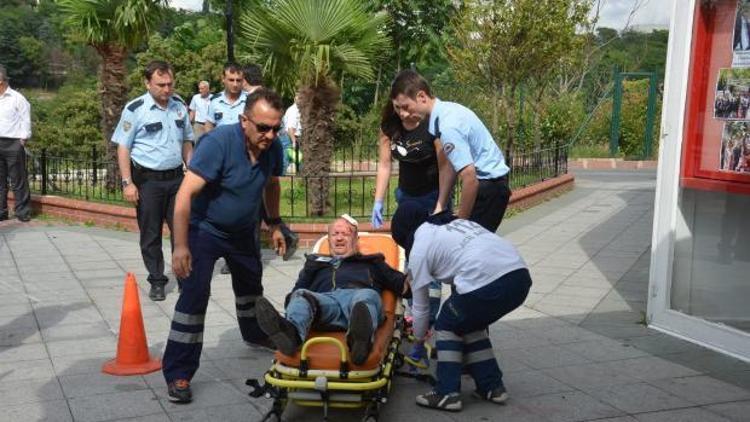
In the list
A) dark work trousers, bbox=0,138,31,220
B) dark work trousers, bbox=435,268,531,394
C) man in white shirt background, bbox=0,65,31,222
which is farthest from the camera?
dark work trousers, bbox=0,138,31,220

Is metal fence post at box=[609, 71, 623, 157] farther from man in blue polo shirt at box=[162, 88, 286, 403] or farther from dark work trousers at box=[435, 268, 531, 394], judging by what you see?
man in blue polo shirt at box=[162, 88, 286, 403]

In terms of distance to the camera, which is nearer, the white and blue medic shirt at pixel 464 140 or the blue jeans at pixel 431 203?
the white and blue medic shirt at pixel 464 140

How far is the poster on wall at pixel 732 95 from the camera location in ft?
18.2

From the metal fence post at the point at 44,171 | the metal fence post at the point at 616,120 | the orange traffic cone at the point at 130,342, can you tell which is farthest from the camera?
the metal fence post at the point at 616,120

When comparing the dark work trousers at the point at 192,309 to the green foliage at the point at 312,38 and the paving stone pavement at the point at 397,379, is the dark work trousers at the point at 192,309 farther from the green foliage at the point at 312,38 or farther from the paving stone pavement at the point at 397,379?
the green foliage at the point at 312,38

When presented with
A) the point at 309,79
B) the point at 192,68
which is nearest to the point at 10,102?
the point at 309,79

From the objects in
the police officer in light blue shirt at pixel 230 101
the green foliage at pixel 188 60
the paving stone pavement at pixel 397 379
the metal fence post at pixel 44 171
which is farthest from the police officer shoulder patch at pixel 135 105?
the green foliage at pixel 188 60

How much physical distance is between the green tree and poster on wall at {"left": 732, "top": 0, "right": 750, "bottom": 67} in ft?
27.3

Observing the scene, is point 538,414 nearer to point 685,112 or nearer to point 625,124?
point 685,112

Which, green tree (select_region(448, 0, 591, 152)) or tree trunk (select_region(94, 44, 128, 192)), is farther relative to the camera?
green tree (select_region(448, 0, 591, 152))

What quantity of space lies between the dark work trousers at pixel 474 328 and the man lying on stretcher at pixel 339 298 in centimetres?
41

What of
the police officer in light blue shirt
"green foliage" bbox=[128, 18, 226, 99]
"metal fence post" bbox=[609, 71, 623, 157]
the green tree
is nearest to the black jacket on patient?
the police officer in light blue shirt

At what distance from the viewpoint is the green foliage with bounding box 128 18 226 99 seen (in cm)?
2603

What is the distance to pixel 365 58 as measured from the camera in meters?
10.0
